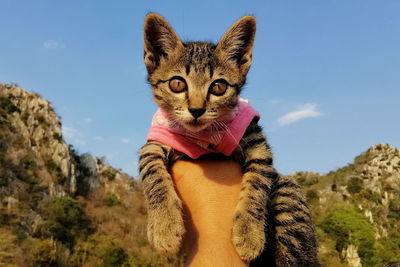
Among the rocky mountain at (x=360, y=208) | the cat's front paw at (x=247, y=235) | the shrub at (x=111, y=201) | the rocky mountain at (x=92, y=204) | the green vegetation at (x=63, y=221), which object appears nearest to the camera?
the cat's front paw at (x=247, y=235)

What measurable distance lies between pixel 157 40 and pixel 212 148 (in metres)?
1.24

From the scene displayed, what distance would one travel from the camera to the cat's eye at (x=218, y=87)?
3453 millimetres

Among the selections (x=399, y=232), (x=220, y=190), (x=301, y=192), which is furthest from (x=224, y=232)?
(x=399, y=232)

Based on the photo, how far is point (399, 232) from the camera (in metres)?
56.2

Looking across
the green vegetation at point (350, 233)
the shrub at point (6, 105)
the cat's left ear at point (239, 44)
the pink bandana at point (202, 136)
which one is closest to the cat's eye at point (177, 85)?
the pink bandana at point (202, 136)

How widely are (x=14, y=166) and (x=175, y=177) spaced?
5413cm

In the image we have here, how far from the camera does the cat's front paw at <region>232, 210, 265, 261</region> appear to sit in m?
3.00

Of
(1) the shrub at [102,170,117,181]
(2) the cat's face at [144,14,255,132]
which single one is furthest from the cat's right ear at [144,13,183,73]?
(1) the shrub at [102,170,117,181]

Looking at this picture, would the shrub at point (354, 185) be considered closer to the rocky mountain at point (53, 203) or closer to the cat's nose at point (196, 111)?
the rocky mountain at point (53, 203)

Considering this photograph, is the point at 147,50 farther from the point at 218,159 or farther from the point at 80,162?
the point at 80,162

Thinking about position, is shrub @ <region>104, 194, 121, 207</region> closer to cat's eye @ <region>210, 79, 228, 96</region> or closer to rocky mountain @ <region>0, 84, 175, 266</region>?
rocky mountain @ <region>0, 84, 175, 266</region>

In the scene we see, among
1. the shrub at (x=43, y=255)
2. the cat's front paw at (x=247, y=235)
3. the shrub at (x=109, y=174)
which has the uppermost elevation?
the shrub at (x=109, y=174)

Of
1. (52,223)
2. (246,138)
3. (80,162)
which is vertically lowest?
(246,138)

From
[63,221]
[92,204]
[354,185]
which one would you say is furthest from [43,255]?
[354,185]
